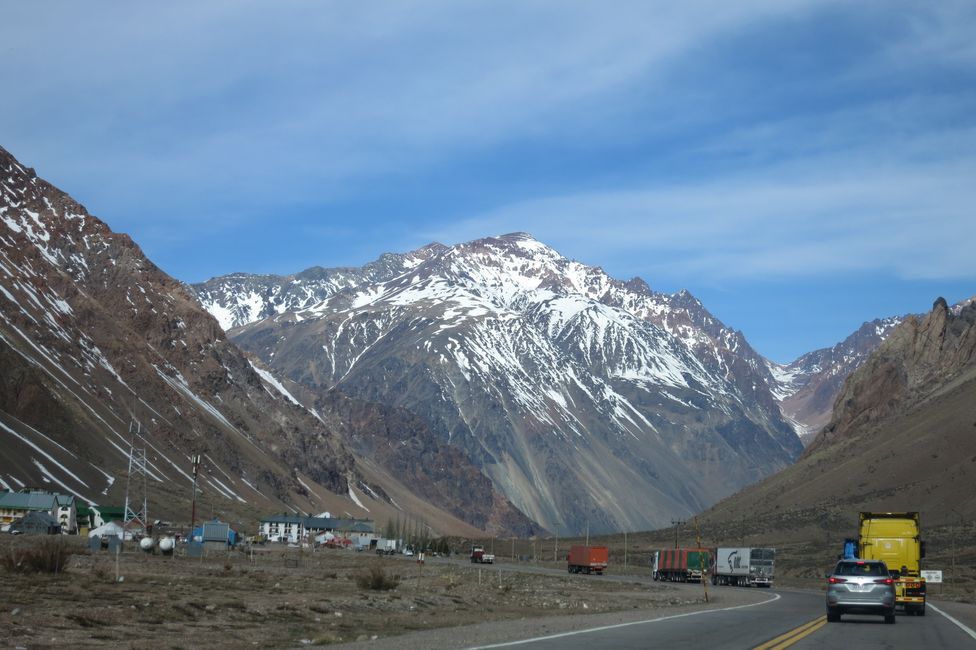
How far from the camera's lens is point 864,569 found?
36.1 meters

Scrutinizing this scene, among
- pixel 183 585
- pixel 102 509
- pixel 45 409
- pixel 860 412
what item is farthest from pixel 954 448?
pixel 183 585

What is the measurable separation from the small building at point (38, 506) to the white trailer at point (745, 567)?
56.7m

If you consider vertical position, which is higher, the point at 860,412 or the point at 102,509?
the point at 860,412

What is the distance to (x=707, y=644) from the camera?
26.3 m

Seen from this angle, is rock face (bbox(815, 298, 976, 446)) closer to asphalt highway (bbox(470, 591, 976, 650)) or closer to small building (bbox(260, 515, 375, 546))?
small building (bbox(260, 515, 375, 546))

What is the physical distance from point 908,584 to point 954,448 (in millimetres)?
107825

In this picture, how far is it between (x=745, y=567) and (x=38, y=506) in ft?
205

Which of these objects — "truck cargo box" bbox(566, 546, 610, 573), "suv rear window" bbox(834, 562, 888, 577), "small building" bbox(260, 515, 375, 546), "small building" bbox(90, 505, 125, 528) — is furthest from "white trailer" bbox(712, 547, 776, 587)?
"small building" bbox(90, 505, 125, 528)

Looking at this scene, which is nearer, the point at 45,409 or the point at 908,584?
the point at 908,584

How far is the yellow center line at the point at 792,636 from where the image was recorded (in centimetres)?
2562

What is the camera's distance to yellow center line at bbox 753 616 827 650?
2562 centimetres

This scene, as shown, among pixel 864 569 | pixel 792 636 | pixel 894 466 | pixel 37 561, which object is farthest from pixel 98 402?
pixel 792 636

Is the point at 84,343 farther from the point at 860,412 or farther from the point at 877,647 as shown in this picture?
the point at 877,647

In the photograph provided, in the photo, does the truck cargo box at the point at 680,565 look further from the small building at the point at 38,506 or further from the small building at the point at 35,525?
the small building at the point at 38,506
